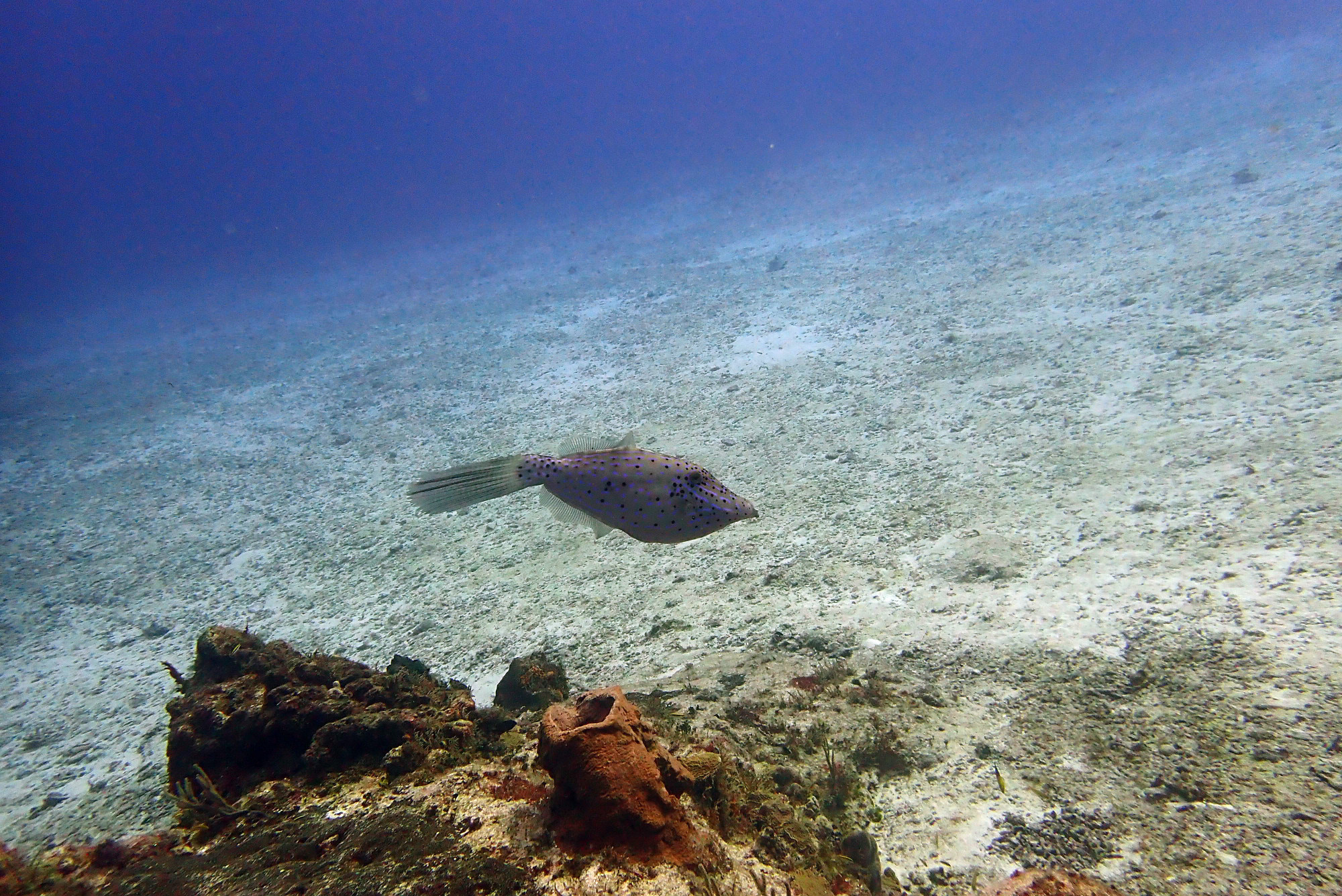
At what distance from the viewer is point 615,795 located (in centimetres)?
208

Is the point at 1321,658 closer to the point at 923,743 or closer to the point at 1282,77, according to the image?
the point at 923,743

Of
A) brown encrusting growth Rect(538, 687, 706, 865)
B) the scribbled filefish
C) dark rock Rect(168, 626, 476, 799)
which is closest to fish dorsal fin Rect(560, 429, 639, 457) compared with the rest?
the scribbled filefish

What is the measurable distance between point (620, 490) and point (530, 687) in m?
1.81

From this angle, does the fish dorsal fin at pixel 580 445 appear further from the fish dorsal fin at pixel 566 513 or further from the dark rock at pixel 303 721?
the dark rock at pixel 303 721

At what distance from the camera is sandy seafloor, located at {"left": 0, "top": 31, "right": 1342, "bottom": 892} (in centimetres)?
358

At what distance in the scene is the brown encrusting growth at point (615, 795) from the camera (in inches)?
80.2

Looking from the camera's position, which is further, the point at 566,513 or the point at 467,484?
the point at 566,513

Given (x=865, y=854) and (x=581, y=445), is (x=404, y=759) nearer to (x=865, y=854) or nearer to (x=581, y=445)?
(x=581, y=445)

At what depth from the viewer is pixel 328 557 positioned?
7031mm

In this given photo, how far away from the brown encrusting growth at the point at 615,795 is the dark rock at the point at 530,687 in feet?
5.08

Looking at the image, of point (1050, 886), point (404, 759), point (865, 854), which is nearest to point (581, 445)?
point (404, 759)

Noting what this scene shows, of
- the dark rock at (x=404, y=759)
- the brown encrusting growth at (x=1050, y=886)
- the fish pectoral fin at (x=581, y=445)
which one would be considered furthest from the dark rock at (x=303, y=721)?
the brown encrusting growth at (x=1050, y=886)

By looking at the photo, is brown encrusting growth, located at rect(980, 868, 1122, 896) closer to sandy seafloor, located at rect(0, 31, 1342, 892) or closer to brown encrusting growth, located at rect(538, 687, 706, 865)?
sandy seafloor, located at rect(0, 31, 1342, 892)

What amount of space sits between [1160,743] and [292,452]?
11.4m
